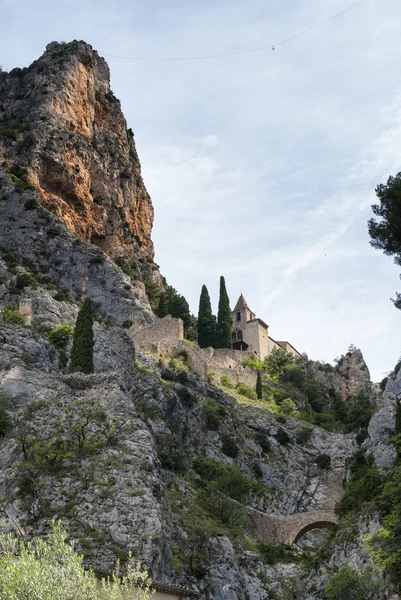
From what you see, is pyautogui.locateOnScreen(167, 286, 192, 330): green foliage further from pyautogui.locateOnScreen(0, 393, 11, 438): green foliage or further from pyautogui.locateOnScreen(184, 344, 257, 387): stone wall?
pyautogui.locateOnScreen(0, 393, 11, 438): green foliage

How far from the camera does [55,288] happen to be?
55.6 meters

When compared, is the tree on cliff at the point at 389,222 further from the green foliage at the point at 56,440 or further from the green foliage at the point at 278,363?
the green foliage at the point at 278,363

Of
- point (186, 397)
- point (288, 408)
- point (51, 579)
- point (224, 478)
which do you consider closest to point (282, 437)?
point (288, 408)

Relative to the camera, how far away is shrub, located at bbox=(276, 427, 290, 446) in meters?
53.6

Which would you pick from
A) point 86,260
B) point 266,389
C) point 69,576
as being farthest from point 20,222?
point 69,576

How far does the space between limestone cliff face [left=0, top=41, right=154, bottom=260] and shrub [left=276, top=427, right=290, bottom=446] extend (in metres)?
26.5

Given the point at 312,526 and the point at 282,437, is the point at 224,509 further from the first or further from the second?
the point at 282,437

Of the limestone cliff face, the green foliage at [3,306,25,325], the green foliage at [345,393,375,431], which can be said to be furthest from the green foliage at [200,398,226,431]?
the limestone cliff face

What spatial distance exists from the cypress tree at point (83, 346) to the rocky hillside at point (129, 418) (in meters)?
1.05

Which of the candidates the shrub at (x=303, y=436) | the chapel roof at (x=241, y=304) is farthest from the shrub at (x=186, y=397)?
the chapel roof at (x=241, y=304)

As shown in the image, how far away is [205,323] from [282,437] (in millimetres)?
28918

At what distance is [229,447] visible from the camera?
157ft

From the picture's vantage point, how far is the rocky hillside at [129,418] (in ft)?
87.5

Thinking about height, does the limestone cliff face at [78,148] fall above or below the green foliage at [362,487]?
above
